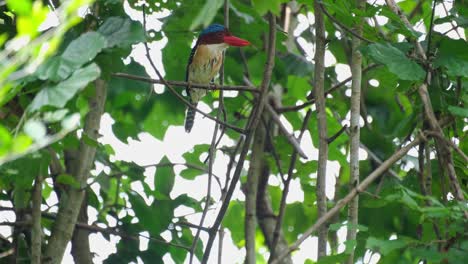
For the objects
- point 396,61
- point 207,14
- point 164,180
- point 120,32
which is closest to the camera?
point 207,14

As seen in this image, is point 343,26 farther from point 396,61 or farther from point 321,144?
point 321,144

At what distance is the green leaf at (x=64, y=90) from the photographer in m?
2.19

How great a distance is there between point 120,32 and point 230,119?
7.62 feet

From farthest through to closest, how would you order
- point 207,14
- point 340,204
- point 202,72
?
point 202,72 < point 340,204 < point 207,14

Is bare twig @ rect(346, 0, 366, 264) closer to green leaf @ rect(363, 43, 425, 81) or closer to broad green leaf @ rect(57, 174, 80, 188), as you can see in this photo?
green leaf @ rect(363, 43, 425, 81)

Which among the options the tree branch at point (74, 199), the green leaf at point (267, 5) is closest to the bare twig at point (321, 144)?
the tree branch at point (74, 199)

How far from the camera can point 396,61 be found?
3.28 m

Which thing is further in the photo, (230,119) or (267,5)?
(230,119)

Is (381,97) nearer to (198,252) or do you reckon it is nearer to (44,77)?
(198,252)

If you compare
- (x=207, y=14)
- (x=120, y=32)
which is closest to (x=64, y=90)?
(x=207, y=14)

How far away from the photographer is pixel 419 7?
19.0ft

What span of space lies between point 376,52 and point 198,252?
192 centimetres

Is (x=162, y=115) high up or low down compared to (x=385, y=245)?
up

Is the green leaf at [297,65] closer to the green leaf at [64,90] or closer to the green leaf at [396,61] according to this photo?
the green leaf at [396,61]
